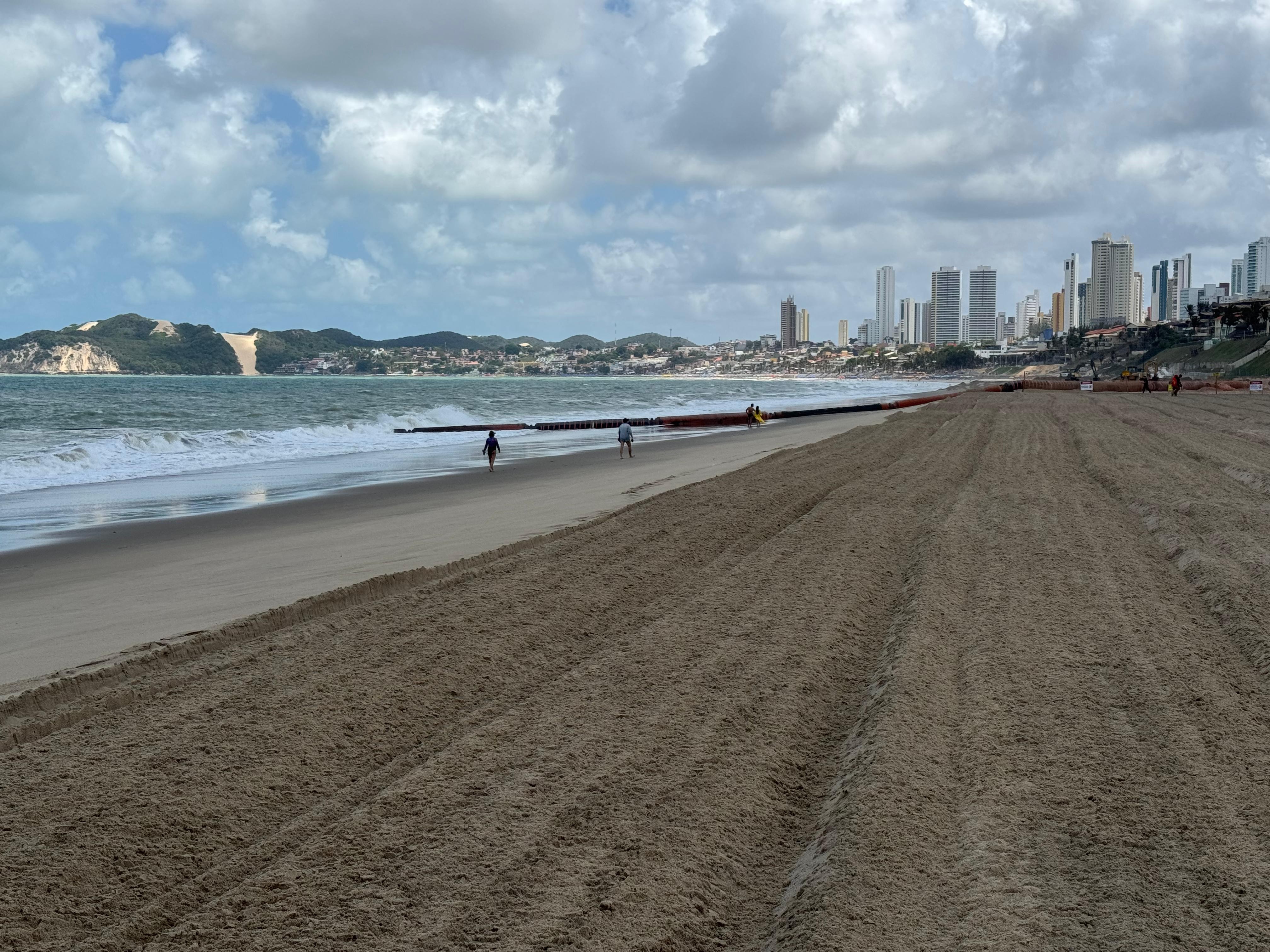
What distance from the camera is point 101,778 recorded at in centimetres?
481

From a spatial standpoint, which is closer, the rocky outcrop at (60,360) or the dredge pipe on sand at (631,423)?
the dredge pipe on sand at (631,423)

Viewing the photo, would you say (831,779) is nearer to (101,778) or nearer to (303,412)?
(101,778)

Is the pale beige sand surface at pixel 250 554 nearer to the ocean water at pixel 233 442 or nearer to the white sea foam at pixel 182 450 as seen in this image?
the ocean water at pixel 233 442

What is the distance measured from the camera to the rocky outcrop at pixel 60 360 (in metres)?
191

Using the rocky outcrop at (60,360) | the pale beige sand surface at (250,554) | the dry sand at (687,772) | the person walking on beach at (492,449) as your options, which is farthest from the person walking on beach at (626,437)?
the rocky outcrop at (60,360)

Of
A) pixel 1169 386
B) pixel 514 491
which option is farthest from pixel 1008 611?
pixel 1169 386

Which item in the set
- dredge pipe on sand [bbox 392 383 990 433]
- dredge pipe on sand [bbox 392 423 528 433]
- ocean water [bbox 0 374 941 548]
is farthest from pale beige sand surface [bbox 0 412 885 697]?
dredge pipe on sand [bbox 392 383 990 433]

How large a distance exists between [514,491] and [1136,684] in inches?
541

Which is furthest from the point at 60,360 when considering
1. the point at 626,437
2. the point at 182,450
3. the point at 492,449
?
the point at 492,449

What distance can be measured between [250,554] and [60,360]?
20959 centimetres

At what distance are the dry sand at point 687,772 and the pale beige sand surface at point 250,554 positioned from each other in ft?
3.99

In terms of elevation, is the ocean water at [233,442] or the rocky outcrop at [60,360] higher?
the rocky outcrop at [60,360]

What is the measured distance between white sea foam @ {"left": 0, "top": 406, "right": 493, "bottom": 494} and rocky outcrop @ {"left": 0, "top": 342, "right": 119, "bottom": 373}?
175 m

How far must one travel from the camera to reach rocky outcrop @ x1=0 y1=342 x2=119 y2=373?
191 metres
